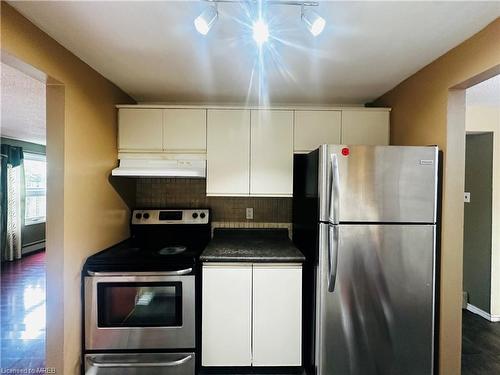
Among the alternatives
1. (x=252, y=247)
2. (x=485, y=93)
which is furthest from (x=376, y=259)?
(x=485, y=93)

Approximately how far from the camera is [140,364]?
1.81 meters

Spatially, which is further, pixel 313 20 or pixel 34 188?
pixel 34 188

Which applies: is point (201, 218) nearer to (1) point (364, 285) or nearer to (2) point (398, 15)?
(1) point (364, 285)

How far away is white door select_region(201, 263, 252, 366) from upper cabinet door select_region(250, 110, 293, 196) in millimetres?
796

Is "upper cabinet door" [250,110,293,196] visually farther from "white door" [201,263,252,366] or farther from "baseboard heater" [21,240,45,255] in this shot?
"baseboard heater" [21,240,45,255]

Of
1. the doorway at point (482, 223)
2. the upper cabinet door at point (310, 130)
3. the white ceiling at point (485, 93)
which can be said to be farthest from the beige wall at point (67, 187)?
the doorway at point (482, 223)

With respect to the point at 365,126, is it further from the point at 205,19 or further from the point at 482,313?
the point at 482,313

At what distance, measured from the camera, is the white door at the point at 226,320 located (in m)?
1.88

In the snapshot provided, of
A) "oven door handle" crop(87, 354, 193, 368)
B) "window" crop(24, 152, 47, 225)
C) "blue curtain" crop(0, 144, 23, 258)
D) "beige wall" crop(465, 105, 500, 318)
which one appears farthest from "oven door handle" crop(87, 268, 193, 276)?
"window" crop(24, 152, 47, 225)

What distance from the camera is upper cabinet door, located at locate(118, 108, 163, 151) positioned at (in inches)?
87.7

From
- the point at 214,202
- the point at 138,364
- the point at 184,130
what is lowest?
A: the point at 138,364

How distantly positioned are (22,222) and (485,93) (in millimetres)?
7237

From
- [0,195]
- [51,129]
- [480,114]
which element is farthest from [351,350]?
[0,195]

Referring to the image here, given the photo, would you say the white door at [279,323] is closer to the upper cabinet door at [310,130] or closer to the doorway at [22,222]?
the upper cabinet door at [310,130]
